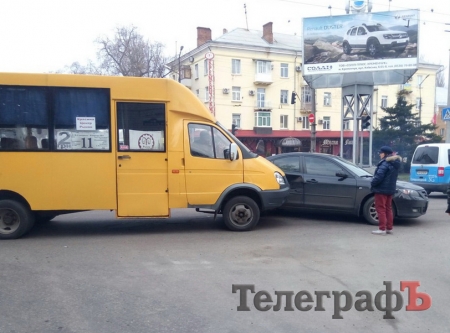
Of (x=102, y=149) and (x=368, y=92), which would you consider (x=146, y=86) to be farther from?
(x=368, y=92)

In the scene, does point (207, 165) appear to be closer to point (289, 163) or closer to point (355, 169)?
point (289, 163)

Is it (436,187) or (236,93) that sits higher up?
(236,93)

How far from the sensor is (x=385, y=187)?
7.88m

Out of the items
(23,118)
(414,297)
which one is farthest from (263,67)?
(414,297)

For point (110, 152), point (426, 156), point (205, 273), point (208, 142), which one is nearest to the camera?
point (205, 273)

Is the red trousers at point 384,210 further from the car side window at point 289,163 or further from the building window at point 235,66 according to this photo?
the building window at point 235,66

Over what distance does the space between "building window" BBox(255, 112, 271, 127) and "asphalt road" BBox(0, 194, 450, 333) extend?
3300 cm

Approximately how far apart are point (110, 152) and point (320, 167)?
4729mm

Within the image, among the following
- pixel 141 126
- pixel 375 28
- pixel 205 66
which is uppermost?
pixel 205 66

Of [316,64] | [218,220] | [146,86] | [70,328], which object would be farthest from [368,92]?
[70,328]

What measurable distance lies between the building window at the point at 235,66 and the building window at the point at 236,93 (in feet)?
5.50

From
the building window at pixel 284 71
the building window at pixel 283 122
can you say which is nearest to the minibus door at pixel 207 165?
the building window at pixel 283 122

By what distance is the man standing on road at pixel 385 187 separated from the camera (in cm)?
789

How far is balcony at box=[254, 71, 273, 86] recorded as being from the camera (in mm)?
41344
